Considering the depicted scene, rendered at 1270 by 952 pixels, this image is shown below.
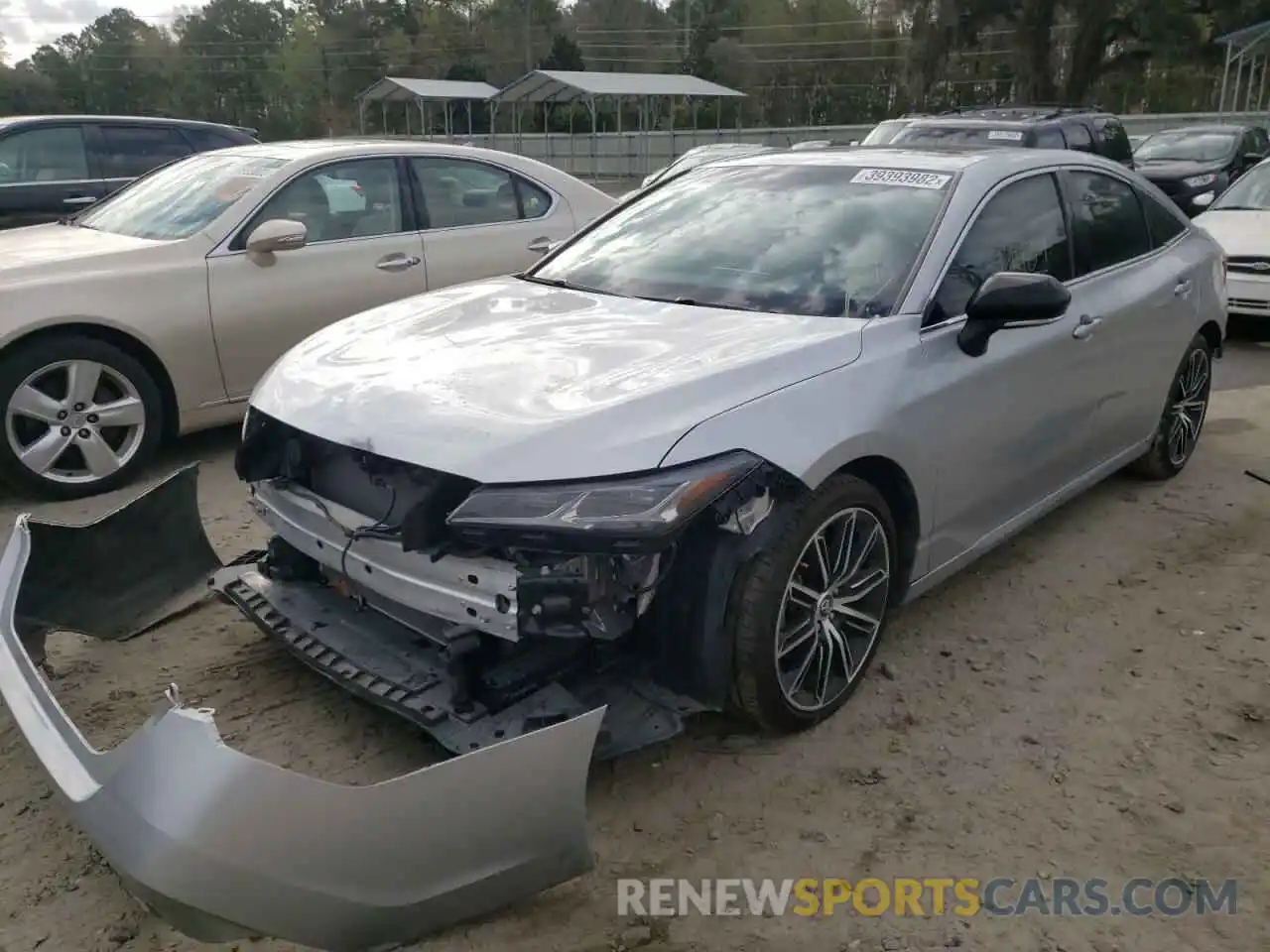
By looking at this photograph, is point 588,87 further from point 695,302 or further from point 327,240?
point 695,302

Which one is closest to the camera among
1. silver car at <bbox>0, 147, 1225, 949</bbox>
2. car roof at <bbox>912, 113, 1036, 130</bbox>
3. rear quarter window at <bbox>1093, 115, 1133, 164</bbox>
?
silver car at <bbox>0, 147, 1225, 949</bbox>

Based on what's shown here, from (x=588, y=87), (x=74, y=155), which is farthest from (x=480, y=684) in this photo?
(x=588, y=87)

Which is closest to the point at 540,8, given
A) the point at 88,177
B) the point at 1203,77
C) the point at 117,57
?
the point at 117,57

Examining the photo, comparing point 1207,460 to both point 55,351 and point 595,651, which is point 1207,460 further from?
point 55,351

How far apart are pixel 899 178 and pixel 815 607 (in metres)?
1.68

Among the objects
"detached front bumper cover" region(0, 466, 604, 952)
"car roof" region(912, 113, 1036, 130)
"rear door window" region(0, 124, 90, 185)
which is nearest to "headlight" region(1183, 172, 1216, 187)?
"car roof" region(912, 113, 1036, 130)

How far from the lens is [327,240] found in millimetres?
5727

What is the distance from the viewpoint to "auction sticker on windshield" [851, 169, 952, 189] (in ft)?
12.0

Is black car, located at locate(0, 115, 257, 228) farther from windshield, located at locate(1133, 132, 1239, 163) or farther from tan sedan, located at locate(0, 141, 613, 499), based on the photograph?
windshield, located at locate(1133, 132, 1239, 163)

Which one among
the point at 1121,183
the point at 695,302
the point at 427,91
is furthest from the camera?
the point at 427,91

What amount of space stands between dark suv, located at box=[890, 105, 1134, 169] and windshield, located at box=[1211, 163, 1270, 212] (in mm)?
1241

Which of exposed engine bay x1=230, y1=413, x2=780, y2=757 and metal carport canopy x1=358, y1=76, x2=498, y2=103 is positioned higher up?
metal carport canopy x1=358, y1=76, x2=498, y2=103

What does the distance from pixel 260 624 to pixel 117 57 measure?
9230cm

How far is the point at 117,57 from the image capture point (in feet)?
263
